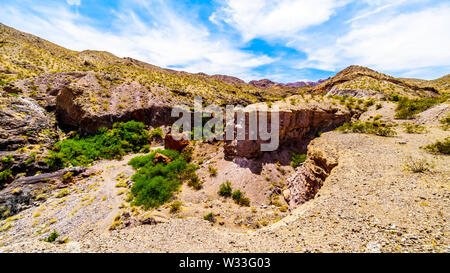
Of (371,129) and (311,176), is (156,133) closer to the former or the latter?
(311,176)

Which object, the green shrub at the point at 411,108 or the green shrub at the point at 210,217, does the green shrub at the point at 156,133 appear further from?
the green shrub at the point at 411,108

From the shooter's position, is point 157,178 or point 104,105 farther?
point 104,105

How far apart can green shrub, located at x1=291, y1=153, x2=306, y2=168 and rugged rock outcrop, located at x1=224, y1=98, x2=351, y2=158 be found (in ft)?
2.90

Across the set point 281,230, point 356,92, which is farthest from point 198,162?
point 356,92

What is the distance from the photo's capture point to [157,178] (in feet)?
34.2

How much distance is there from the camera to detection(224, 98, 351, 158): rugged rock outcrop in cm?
1107

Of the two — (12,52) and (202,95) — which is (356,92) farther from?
(12,52)

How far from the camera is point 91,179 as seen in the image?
11.5 meters

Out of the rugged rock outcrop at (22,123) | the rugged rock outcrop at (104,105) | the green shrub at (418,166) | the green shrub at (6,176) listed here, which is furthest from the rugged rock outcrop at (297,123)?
the rugged rock outcrop at (22,123)

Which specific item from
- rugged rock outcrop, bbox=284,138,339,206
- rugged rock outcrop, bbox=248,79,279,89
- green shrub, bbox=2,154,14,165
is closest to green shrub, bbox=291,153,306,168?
rugged rock outcrop, bbox=284,138,339,206

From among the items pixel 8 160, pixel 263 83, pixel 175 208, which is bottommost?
pixel 175 208

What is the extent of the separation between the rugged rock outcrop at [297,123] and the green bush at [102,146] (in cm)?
1131

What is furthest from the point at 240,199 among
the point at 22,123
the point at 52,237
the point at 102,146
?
Answer: the point at 22,123

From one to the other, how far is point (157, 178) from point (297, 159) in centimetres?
982
